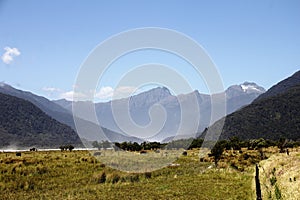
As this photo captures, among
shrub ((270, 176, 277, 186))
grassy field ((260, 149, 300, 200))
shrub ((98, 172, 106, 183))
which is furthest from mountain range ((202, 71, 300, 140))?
shrub ((270, 176, 277, 186))

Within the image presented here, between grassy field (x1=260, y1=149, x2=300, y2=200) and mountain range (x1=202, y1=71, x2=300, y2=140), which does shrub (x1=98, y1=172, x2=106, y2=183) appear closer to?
grassy field (x1=260, y1=149, x2=300, y2=200)

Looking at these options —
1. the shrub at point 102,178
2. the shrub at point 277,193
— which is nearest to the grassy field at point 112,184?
the shrub at point 102,178

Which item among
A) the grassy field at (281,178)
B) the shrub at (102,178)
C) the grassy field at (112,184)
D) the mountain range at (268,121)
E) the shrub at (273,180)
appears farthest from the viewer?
the mountain range at (268,121)

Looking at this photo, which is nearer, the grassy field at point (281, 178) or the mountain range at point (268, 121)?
the grassy field at point (281, 178)

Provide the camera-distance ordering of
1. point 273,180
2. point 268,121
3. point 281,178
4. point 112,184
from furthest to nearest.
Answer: point 268,121 → point 112,184 → point 273,180 → point 281,178

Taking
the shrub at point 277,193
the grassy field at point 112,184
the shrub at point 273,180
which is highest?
the shrub at point 273,180

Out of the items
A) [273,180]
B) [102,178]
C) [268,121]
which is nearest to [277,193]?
[273,180]

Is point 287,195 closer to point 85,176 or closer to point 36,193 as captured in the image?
point 36,193

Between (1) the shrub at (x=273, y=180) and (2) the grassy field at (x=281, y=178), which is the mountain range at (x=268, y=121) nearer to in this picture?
(2) the grassy field at (x=281, y=178)

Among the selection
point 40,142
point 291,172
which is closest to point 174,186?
point 291,172

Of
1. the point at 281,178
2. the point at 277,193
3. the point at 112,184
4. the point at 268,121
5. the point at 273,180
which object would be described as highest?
the point at 268,121

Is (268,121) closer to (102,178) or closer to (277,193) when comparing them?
(102,178)

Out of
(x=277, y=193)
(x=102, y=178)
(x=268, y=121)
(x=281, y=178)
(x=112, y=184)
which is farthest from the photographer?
(x=268, y=121)

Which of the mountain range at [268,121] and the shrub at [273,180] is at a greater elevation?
the mountain range at [268,121]
